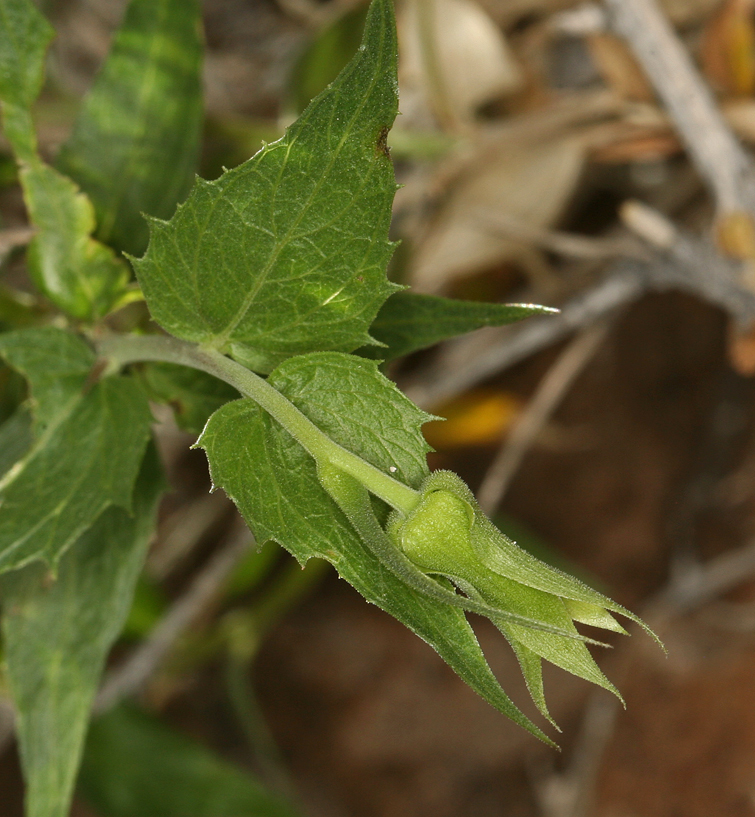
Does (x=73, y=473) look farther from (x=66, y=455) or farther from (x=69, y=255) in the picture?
(x=69, y=255)

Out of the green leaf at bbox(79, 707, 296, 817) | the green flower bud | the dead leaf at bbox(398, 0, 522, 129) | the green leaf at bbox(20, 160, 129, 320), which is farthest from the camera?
A: the green leaf at bbox(79, 707, 296, 817)

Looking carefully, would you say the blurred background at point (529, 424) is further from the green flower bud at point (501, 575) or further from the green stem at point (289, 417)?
the green flower bud at point (501, 575)

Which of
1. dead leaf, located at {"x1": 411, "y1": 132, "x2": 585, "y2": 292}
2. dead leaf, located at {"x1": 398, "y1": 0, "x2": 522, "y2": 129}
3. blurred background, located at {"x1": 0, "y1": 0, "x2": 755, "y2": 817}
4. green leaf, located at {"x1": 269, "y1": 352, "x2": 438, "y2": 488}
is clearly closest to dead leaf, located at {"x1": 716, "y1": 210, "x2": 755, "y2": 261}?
blurred background, located at {"x1": 0, "y1": 0, "x2": 755, "y2": 817}

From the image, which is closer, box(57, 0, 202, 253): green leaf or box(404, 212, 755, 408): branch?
box(57, 0, 202, 253): green leaf

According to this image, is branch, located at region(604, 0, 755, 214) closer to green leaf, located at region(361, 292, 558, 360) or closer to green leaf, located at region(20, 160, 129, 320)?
green leaf, located at region(361, 292, 558, 360)

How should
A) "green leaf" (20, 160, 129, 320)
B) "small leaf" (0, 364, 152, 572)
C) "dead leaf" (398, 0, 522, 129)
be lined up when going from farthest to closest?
"dead leaf" (398, 0, 522, 129)
"green leaf" (20, 160, 129, 320)
"small leaf" (0, 364, 152, 572)

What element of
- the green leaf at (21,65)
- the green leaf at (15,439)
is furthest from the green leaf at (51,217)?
the green leaf at (15,439)

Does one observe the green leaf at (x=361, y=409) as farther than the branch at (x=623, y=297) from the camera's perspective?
No

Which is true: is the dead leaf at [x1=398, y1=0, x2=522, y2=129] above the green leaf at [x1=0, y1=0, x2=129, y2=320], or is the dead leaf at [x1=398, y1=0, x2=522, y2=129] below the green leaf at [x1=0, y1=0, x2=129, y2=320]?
below
